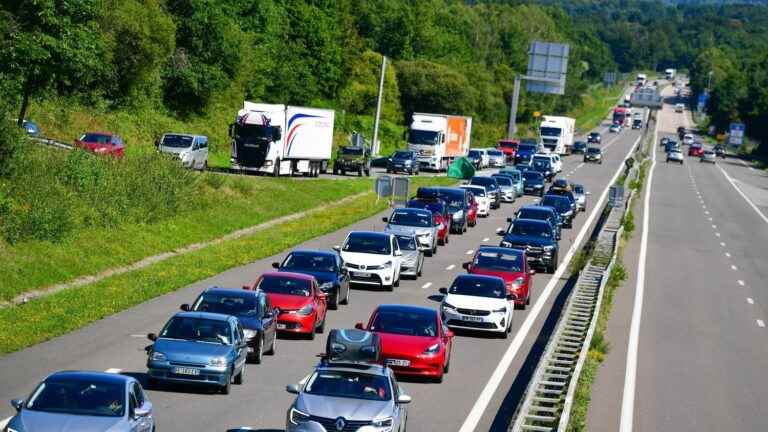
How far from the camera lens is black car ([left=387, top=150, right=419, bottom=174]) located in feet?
286

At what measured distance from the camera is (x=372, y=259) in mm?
37938

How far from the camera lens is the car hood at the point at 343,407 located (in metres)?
18.2

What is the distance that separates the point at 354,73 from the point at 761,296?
3132 inches

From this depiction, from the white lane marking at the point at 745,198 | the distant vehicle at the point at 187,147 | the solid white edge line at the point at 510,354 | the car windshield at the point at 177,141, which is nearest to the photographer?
the solid white edge line at the point at 510,354

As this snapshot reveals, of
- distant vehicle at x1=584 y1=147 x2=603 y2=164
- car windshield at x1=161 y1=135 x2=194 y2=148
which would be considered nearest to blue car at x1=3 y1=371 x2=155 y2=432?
car windshield at x1=161 y1=135 x2=194 y2=148

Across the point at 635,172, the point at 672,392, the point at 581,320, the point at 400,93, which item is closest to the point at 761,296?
the point at 581,320

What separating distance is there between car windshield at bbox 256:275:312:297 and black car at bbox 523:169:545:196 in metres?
50.3

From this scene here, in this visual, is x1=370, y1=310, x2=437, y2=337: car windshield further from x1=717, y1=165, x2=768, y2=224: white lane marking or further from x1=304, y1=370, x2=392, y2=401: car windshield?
x1=717, y1=165, x2=768, y2=224: white lane marking

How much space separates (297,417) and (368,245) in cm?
2081

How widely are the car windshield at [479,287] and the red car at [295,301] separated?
3.78 meters

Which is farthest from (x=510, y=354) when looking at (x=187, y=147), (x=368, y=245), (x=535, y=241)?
(x=187, y=147)

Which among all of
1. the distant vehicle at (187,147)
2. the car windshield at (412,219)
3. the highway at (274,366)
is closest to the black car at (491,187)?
the distant vehicle at (187,147)

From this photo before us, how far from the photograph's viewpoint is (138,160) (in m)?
50.9

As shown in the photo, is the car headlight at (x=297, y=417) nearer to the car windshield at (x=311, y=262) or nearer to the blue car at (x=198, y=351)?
the blue car at (x=198, y=351)
